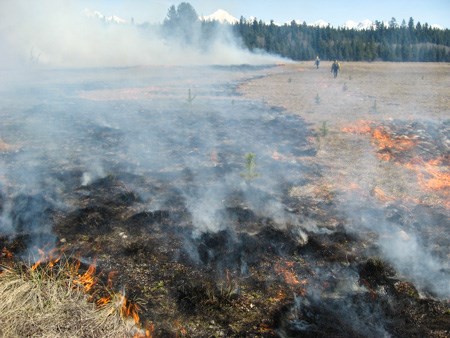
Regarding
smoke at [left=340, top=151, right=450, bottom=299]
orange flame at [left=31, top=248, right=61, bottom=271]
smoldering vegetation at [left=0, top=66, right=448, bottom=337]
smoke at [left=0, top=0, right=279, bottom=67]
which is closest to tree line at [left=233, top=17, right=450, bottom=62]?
smoke at [left=0, top=0, right=279, bottom=67]

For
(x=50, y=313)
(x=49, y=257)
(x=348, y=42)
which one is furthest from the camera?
(x=348, y=42)

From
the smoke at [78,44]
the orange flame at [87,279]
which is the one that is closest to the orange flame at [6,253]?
the orange flame at [87,279]

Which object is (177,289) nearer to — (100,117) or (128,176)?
(128,176)

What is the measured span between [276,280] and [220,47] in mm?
48391

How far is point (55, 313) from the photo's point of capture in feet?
14.1

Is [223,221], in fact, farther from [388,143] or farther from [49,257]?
[388,143]

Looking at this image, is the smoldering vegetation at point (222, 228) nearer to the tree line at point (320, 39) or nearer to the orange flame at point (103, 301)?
the orange flame at point (103, 301)

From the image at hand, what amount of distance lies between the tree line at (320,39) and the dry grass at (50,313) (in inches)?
1923

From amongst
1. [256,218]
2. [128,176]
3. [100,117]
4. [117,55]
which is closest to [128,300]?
[256,218]

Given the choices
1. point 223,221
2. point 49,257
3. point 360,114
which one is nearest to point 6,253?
point 49,257

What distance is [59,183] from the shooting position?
8930mm

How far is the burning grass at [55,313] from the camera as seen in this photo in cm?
410

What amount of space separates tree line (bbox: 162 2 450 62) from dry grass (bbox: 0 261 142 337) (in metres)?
48.8

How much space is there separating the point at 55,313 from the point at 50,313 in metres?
0.05
